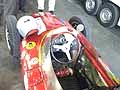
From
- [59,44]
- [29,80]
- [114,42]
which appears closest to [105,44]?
[114,42]

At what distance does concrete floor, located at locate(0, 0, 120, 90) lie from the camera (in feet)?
16.9

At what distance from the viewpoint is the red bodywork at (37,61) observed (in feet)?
12.5

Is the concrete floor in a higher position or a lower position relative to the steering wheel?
lower

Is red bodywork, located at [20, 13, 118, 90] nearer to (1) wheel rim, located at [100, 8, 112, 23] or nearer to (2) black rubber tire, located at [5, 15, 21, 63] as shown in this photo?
(2) black rubber tire, located at [5, 15, 21, 63]

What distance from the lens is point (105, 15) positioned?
7.41 meters

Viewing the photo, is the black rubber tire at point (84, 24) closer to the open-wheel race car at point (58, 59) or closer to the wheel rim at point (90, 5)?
the open-wheel race car at point (58, 59)

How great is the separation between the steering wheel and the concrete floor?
0.83 metres

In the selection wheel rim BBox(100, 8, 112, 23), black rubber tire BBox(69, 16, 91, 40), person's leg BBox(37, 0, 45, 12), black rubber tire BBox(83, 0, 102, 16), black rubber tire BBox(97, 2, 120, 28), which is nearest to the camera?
black rubber tire BBox(69, 16, 91, 40)

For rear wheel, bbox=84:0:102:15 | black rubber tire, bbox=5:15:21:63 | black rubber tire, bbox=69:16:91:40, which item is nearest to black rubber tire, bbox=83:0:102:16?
rear wheel, bbox=84:0:102:15

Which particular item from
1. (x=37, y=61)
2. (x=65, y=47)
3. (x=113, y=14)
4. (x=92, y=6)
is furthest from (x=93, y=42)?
(x=37, y=61)

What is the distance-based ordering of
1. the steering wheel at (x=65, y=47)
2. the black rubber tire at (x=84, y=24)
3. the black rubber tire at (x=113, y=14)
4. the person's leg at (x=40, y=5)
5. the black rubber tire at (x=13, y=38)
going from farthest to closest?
1. the black rubber tire at (x=113, y=14)
2. the person's leg at (x=40, y=5)
3. the black rubber tire at (x=84, y=24)
4. the black rubber tire at (x=13, y=38)
5. the steering wheel at (x=65, y=47)

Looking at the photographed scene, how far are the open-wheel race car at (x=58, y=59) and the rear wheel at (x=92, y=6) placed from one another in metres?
2.83

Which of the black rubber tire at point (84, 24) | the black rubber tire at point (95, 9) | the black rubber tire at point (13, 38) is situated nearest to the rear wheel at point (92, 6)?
the black rubber tire at point (95, 9)

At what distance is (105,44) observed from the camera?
6.72m
